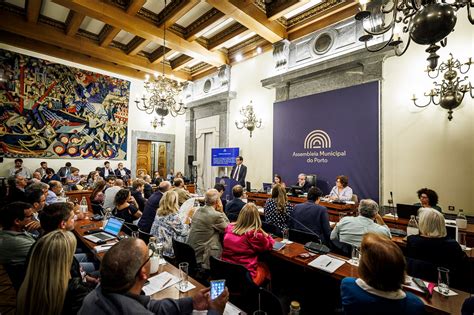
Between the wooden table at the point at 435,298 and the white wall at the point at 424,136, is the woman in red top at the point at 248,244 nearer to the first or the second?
the wooden table at the point at 435,298

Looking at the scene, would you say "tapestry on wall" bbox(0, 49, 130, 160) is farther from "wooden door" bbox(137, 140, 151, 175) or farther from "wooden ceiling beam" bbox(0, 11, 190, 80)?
"wooden ceiling beam" bbox(0, 11, 190, 80)

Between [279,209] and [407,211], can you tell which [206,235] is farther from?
[407,211]

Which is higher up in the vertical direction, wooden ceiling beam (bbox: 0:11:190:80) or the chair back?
wooden ceiling beam (bbox: 0:11:190:80)

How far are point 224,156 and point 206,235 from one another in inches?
220

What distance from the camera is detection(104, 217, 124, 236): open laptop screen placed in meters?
2.68

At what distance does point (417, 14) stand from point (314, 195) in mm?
2117

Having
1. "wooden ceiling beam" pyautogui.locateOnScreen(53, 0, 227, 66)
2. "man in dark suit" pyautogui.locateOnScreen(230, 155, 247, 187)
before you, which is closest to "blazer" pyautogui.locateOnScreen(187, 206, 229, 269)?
"man in dark suit" pyautogui.locateOnScreen(230, 155, 247, 187)

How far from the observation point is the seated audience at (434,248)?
201 centimetres

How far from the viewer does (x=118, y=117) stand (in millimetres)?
8867

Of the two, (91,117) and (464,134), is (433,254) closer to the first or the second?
(464,134)

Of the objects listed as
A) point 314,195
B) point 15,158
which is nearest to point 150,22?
point 15,158

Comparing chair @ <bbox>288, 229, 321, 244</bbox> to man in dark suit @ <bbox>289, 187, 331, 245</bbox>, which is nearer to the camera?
chair @ <bbox>288, 229, 321, 244</bbox>

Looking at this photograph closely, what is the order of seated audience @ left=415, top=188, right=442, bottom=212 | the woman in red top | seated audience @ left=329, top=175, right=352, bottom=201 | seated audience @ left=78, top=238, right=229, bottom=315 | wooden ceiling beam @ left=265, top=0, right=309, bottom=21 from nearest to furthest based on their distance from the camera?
1. seated audience @ left=78, top=238, right=229, bottom=315
2. the woman in red top
3. seated audience @ left=415, top=188, right=442, bottom=212
4. seated audience @ left=329, top=175, right=352, bottom=201
5. wooden ceiling beam @ left=265, top=0, right=309, bottom=21

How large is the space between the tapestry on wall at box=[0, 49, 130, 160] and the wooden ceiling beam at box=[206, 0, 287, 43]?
18.7 feet
